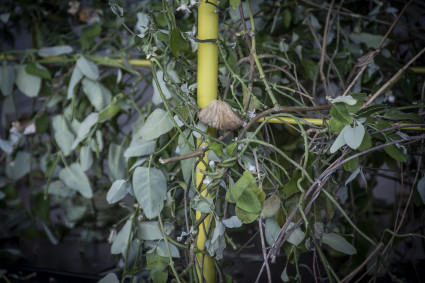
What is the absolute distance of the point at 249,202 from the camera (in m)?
0.55

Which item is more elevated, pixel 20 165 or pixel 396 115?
pixel 396 115

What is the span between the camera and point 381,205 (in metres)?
1.60

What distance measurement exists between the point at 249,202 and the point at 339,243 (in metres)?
0.16

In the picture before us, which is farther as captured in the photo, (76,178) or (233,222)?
(76,178)

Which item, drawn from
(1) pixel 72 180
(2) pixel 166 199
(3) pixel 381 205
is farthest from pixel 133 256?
(3) pixel 381 205

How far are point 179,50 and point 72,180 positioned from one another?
0.48 meters

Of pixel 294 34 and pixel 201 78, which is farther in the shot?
pixel 294 34

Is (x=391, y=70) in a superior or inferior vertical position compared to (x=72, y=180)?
superior

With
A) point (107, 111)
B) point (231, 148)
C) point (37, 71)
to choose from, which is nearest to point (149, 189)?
point (231, 148)

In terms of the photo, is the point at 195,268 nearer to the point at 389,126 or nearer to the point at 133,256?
the point at 133,256

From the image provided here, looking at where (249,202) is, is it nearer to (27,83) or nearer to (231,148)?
(231,148)

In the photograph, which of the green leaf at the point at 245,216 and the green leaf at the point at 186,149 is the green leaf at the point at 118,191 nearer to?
the green leaf at the point at 186,149

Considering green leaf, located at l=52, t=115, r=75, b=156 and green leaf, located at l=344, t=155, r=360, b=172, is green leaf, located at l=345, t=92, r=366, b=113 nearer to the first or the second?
green leaf, located at l=344, t=155, r=360, b=172

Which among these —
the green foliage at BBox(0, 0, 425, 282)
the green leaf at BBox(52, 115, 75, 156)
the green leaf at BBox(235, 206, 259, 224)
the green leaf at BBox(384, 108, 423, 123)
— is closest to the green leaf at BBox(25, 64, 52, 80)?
the green foliage at BBox(0, 0, 425, 282)
